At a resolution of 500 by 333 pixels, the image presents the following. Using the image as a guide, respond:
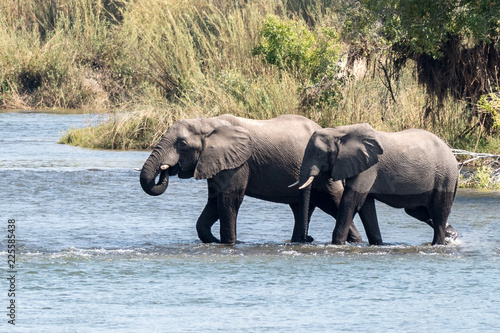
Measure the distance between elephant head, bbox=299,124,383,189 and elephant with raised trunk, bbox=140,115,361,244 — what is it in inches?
15.1

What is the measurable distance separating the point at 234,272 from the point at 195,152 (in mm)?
1950

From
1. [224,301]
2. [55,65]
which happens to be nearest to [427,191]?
[224,301]

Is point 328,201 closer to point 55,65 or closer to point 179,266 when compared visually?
point 179,266

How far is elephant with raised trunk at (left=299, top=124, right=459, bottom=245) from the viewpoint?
456 inches

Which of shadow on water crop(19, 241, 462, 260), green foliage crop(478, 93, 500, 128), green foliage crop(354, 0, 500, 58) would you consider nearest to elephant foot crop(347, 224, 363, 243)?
shadow on water crop(19, 241, 462, 260)

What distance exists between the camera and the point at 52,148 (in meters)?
23.5

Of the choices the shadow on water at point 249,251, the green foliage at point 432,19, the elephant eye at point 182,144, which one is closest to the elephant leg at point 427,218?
the shadow on water at point 249,251

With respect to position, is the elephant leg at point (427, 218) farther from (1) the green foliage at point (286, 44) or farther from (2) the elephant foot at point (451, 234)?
(1) the green foliage at point (286, 44)

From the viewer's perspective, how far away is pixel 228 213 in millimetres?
11977

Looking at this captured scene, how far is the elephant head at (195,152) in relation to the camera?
1185 cm

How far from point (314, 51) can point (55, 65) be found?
1602 centimetres

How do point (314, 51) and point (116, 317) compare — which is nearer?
point (116, 317)

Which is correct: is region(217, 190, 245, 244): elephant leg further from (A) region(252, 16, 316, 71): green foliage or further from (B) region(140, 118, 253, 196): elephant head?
(A) region(252, 16, 316, 71): green foliage

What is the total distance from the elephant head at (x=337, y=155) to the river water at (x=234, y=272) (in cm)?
81
